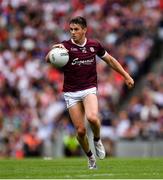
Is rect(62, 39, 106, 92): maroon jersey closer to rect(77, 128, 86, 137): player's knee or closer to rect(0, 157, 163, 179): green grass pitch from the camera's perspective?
rect(77, 128, 86, 137): player's knee

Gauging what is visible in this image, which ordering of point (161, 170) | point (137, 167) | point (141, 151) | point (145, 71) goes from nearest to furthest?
point (161, 170)
point (137, 167)
point (141, 151)
point (145, 71)

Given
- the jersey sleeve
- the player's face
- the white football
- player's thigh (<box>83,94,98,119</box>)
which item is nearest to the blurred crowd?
the jersey sleeve

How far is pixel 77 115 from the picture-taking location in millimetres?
12656

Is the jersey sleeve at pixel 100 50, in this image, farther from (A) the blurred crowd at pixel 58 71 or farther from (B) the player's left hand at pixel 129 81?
(A) the blurred crowd at pixel 58 71

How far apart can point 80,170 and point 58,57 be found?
178 centimetres

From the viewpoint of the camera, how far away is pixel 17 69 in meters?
25.7

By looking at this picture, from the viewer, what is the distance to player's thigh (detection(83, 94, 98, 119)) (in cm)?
1241

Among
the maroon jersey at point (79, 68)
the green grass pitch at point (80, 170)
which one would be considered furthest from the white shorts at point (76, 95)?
the green grass pitch at point (80, 170)

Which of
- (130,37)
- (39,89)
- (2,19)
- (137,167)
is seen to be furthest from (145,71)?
(137,167)

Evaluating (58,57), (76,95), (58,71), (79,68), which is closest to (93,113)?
(76,95)

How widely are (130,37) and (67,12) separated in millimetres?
3242

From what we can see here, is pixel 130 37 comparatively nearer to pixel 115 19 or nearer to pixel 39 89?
pixel 115 19

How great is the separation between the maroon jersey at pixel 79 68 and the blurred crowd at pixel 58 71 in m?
9.04

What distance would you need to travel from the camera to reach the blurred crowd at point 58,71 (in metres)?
22.9
